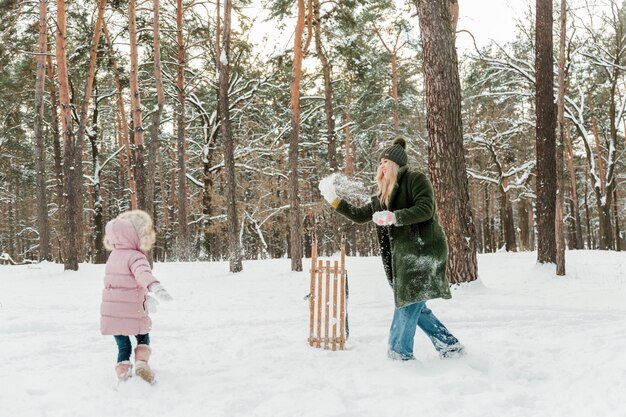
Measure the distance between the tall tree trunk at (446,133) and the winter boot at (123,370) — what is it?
205 inches

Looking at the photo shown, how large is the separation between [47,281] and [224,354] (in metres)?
9.15

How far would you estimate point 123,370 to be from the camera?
3.90m

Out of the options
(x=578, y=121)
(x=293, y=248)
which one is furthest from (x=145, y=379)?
(x=578, y=121)

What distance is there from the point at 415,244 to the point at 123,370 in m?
2.62

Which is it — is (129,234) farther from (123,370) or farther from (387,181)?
(387,181)

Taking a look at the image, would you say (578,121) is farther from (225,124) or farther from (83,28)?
(83,28)

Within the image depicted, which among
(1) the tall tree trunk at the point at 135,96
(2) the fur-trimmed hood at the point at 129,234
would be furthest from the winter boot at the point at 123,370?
(1) the tall tree trunk at the point at 135,96

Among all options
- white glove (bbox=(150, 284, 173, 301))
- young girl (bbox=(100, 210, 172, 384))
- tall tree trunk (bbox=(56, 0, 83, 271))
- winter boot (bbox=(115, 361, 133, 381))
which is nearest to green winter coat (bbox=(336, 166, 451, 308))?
white glove (bbox=(150, 284, 173, 301))

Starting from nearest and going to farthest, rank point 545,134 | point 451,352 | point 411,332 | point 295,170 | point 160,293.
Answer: point 160,293 → point 411,332 → point 451,352 → point 545,134 → point 295,170

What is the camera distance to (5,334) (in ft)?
20.0

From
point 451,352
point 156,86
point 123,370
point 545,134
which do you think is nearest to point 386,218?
point 451,352

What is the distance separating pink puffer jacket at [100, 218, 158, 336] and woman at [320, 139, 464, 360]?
5.48ft

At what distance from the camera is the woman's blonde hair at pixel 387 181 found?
13.8 ft

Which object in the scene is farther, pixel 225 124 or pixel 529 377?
pixel 225 124
